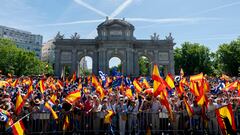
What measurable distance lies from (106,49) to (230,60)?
123 feet

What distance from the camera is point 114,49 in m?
62.7

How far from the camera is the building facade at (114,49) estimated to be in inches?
2463

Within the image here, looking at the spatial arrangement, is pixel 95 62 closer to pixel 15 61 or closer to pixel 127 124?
pixel 15 61

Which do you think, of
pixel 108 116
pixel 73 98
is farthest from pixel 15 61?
pixel 108 116

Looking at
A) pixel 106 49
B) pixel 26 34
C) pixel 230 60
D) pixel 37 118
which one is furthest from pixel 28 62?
pixel 26 34

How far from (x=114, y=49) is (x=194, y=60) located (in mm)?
39675

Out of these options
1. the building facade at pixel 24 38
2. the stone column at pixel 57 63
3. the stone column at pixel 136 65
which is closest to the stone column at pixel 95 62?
the stone column at pixel 57 63

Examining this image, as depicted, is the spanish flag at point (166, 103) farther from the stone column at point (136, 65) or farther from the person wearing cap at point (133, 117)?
the stone column at point (136, 65)

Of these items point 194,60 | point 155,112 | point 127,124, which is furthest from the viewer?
point 194,60

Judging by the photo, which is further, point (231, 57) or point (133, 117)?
point (231, 57)

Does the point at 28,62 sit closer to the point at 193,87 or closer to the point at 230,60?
the point at 230,60

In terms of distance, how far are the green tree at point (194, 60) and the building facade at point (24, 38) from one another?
290ft

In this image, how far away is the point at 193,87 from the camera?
46.4 feet

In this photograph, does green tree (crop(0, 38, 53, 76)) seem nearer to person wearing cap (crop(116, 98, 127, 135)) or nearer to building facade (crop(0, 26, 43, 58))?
person wearing cap (crop(116, 98, 127, 135))
